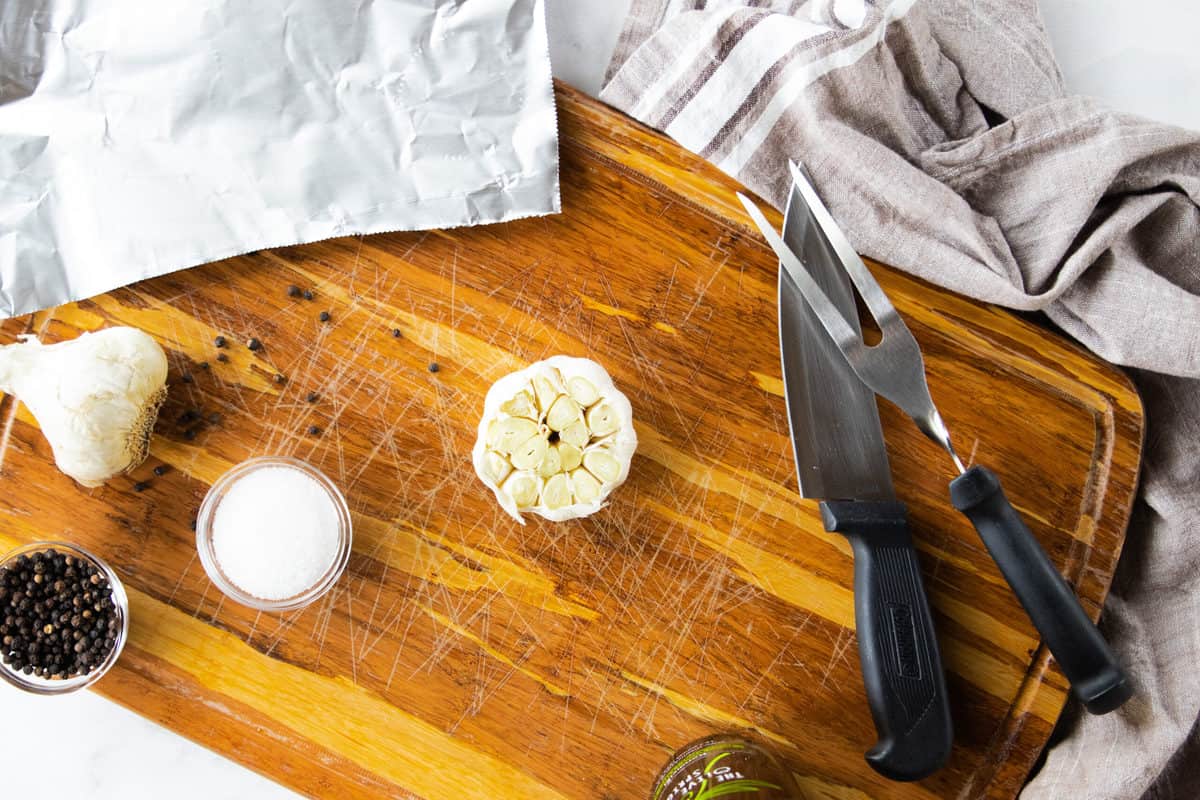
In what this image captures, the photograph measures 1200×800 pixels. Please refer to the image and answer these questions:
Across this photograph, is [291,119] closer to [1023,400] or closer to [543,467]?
[543,467]

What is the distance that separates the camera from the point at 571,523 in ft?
3.49

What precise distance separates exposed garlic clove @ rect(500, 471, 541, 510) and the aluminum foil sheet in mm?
342

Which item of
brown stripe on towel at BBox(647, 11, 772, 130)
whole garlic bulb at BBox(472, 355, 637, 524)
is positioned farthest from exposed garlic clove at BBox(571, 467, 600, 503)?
brown stripe on towel at BBox(647, 11, 772, 130)

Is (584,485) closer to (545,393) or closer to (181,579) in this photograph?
(545,393)

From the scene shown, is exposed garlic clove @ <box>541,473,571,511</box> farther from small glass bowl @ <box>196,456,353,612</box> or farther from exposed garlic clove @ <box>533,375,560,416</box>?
small glass bowl @ <box>196,456,353,612</box>

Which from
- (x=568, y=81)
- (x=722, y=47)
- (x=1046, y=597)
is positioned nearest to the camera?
(x=1046, y=597)

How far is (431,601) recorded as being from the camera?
106 centimetres

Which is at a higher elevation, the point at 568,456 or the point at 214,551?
the point at 568,456

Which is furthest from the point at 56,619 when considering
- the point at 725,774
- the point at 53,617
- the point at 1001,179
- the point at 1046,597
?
the point at 1001,179

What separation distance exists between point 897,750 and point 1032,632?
258 mm

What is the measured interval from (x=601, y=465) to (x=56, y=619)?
66 centimetres

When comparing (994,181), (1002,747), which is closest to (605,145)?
(994,181)

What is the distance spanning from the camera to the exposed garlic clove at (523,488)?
38.3 inches

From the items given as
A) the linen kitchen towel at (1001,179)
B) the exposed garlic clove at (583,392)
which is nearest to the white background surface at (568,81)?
the linen kitchen towel at (1001,179)
